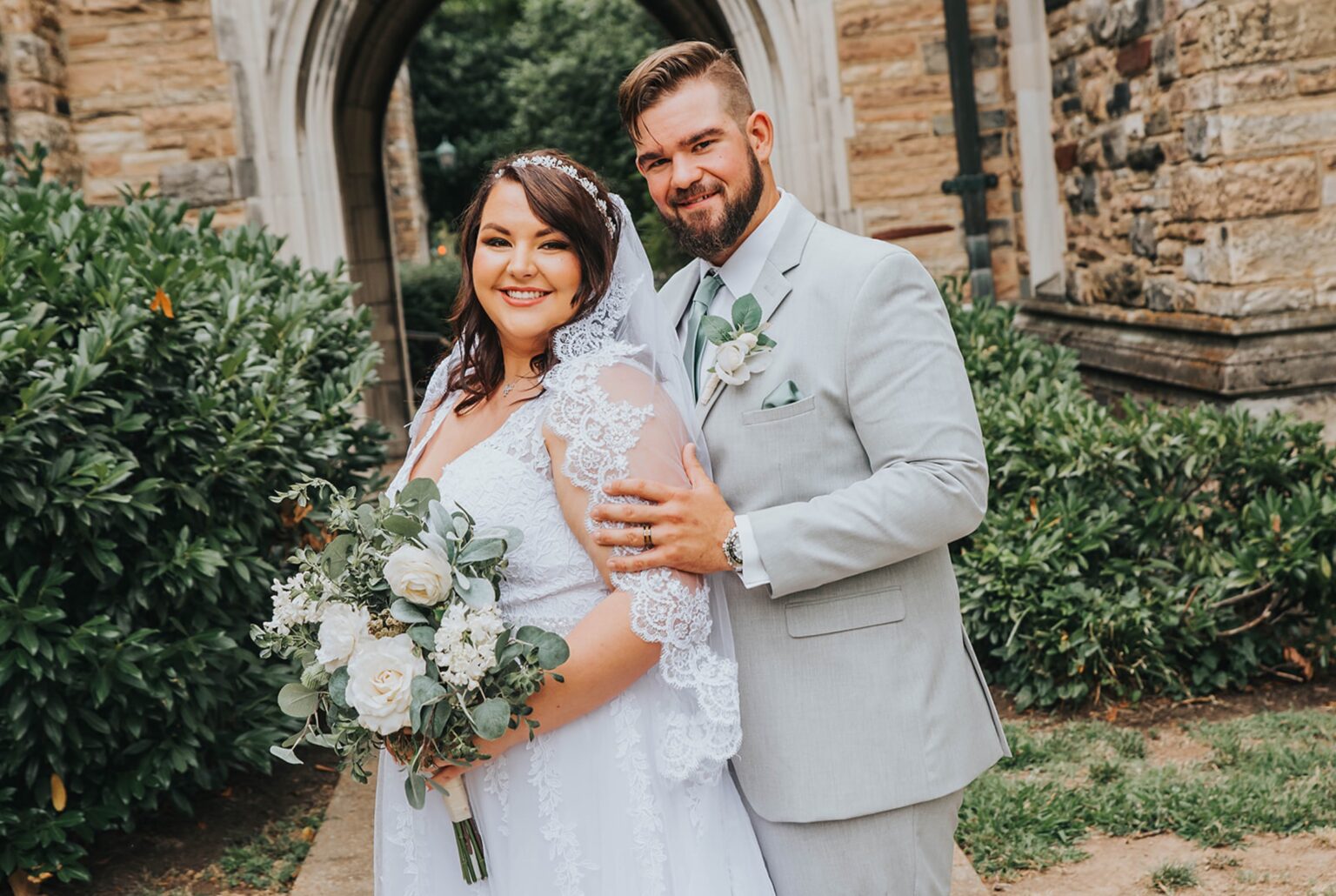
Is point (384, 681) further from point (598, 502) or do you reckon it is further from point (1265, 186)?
point (1265, 186)

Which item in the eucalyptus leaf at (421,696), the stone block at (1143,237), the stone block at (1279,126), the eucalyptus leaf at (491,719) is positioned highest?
the stone block at (1279,126)

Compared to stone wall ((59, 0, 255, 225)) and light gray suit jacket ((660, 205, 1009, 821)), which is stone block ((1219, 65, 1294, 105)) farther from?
stone wall ((59, 0, 255, 225))

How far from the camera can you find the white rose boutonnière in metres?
2.08

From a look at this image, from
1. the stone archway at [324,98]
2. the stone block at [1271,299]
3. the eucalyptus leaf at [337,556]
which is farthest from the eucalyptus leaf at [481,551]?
the stone archway at [324,98]

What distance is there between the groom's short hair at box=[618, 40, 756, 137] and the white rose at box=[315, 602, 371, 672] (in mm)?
956

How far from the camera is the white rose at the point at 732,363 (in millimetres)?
2074

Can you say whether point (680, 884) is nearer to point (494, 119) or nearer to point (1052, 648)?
point (1052, 648)

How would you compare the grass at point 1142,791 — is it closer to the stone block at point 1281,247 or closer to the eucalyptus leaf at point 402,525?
the stone block at point 1281,247

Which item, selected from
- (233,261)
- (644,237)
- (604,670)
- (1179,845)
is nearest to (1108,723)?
(1179,845)

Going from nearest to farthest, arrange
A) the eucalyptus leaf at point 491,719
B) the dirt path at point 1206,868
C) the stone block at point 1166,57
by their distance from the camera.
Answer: the eucalyptus leaf at point 491,719 → the dirt path at point 1206,868 → the stone block at point 1166,57

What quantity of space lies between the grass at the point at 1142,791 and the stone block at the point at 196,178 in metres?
6.31

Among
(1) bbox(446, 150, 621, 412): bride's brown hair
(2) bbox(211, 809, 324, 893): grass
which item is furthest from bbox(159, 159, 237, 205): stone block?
(1) bbox(446, 150, 621, 412): bride's brown hair

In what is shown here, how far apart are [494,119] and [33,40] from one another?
920 inches

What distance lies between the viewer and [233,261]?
511cm
